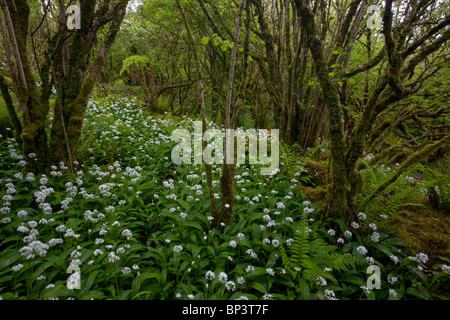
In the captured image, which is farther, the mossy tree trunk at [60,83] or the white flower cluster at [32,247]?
the mossy tree trunk at [60,83]

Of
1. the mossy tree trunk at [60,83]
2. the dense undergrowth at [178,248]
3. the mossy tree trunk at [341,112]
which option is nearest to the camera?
the dense undergrowth at [178,248]

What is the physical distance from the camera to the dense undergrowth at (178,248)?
222cm

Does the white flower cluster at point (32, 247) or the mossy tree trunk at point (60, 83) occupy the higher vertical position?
the mossy tree trunk at point (60, 83)

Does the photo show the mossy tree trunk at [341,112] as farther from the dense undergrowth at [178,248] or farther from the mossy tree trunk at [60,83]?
the mossy tree trunk at [60,83]

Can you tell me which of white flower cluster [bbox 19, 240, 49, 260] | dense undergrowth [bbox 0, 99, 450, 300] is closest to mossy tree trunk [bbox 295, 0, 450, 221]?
dense undergrowth [bbox 0, 99, 450, 300]

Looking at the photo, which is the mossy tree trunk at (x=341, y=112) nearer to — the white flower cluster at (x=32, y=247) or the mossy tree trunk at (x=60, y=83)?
the mossy tree trunk at (x=60, y=83)

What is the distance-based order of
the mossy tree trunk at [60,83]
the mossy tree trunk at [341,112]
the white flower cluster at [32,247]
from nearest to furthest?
the white flower cluster at [32,247] < the mossy tree trunk at [341,112] < the mossy tree trunk at [60,83]

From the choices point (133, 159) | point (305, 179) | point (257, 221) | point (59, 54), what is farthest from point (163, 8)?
point (257, 221)

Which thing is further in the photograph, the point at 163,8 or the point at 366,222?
the point at 163,8

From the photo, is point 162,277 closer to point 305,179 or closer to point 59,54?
point 305,179

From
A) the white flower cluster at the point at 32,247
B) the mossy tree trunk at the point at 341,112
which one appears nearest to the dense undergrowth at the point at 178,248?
the white flower cluster at the point at 32,247
